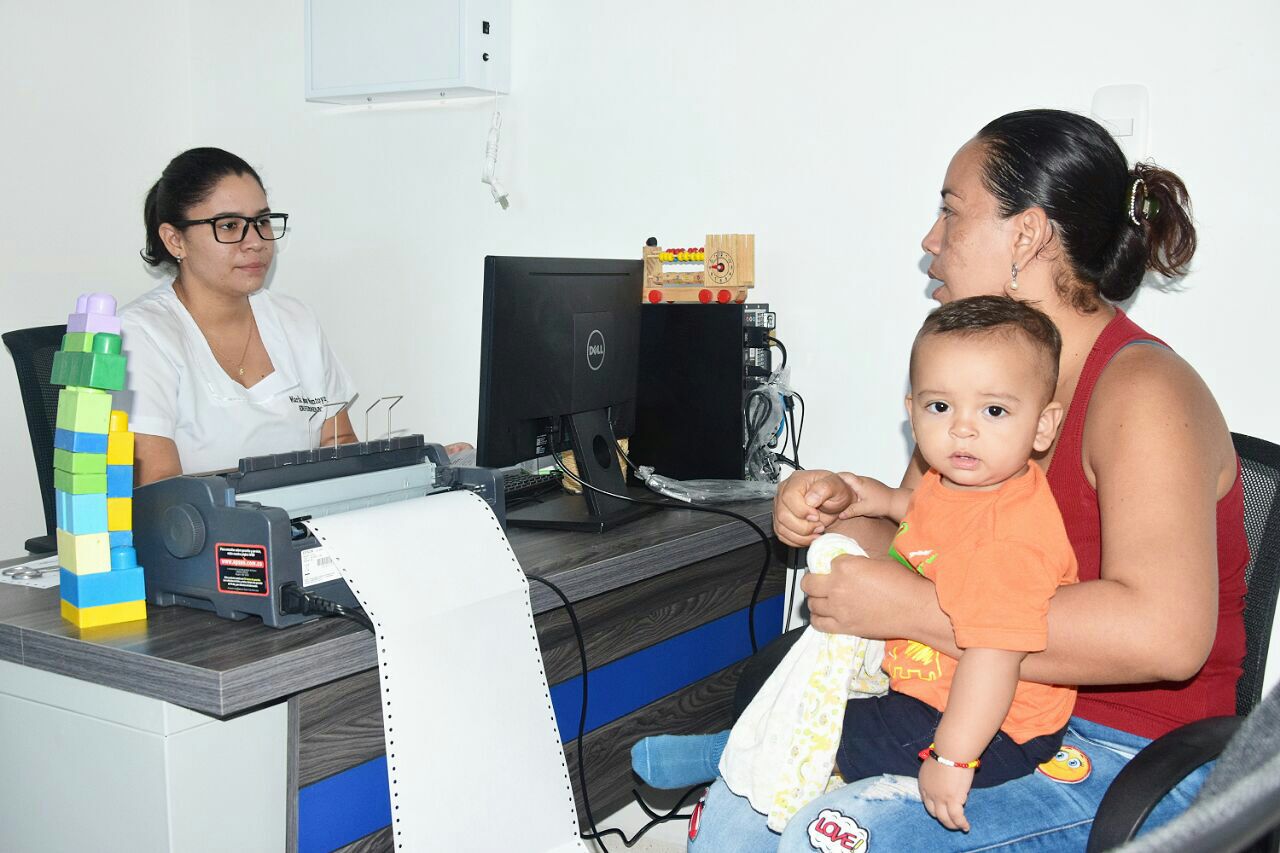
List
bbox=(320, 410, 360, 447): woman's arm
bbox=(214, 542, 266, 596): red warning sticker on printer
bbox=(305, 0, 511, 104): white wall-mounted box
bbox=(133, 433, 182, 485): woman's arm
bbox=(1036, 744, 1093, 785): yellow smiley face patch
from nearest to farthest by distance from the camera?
bbox=(1036, 744, 1093, 785): yellow smiley face patch < bbox=(214, 542, 266, 596): red warning sticker on printer < bbox=(133, 433, 182, 485): woman's arm < bbox=(320, 410, 360, 447): woman's arm < bbox=(305, 0, 511, 104): white wall-mounted box

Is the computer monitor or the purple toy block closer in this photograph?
the purple toy block

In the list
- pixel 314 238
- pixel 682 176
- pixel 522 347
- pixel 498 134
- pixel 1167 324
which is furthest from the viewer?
pixel 314 238

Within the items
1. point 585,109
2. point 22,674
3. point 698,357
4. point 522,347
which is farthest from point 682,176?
point 22,674

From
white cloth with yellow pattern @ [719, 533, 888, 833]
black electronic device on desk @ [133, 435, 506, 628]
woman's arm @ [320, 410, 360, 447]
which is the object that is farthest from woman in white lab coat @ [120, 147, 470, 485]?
white cloth with yellow pattern @ [719, 533, 888, 833]

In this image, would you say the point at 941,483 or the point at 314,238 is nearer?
the point at 941,483

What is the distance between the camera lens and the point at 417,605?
1.42 metres

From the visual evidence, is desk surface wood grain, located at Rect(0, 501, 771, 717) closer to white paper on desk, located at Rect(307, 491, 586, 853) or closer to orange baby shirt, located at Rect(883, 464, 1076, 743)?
white paper on desk, located at Rect(307, 491, 586, 853)

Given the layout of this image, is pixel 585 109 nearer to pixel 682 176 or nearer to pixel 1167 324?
pixel 682 176

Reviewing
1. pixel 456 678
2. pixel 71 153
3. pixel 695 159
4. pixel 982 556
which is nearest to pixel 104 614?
pixel 456 678

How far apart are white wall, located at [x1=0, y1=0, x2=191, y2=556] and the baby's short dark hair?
2838 millimetres

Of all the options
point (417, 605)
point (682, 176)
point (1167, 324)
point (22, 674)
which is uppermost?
point (682, 176)

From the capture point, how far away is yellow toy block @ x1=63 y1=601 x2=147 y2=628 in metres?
1.41

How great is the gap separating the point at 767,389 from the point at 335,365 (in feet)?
3.80

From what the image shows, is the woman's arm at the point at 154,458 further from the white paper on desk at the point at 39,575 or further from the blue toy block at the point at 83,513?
the blue toy block at the point at 83,513
